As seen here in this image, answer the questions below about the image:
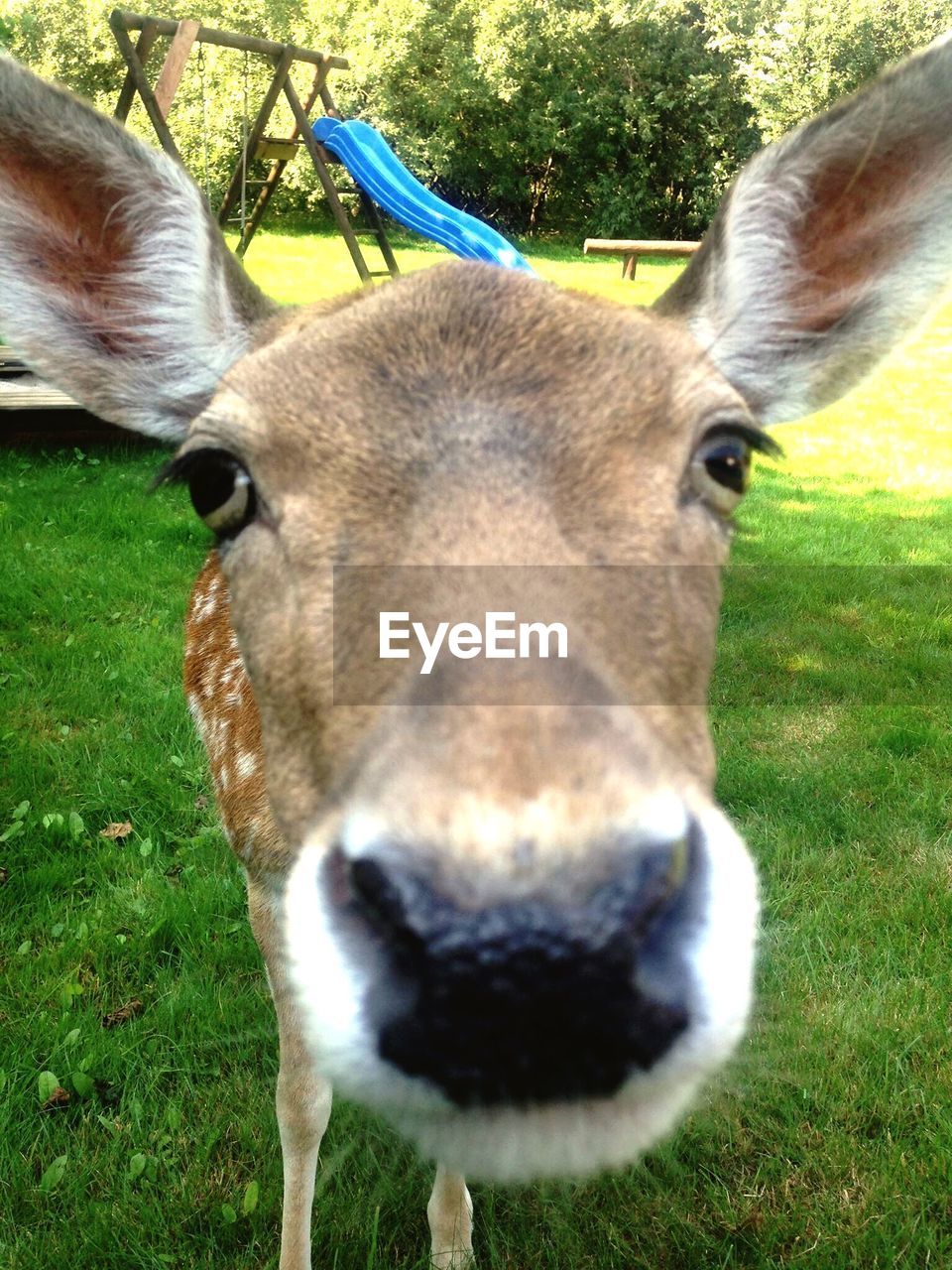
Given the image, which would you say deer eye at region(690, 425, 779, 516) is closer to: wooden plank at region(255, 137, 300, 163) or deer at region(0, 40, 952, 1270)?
deer at region(0, 40, 952, 1270)

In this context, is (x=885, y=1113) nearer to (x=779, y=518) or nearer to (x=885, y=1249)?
(x=885, y=1249)

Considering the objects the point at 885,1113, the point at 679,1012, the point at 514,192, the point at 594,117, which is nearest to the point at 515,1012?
the point at 679,1012

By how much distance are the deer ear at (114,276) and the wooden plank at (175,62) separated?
1209 centimetres

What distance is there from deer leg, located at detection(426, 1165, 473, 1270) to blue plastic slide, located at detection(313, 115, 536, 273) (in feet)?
36.4

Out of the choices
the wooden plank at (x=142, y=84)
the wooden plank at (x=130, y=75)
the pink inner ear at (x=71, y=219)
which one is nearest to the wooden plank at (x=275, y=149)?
the wooden plank at (x=130, y=75)

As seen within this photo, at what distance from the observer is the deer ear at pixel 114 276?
8.34 ft

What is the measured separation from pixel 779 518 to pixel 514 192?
2768 cm

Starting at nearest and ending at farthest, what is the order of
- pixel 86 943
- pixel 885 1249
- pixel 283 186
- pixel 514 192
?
pixel 885 1249, pixel 86 943, pixel 283 186, pixel 514 192

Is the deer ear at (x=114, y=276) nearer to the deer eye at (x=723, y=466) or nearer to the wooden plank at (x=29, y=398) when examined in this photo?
the deer eye at (x=723, y=466)

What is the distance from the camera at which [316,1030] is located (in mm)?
1398

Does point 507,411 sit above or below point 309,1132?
above

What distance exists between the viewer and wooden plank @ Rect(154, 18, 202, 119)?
13.2 m

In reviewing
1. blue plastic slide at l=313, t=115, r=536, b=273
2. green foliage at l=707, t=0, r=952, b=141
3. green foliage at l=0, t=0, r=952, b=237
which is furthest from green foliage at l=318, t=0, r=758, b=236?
blue plastic slide at l=313, t=115, r=536, b=273

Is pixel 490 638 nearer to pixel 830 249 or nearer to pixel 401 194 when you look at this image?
pixel 830 249
